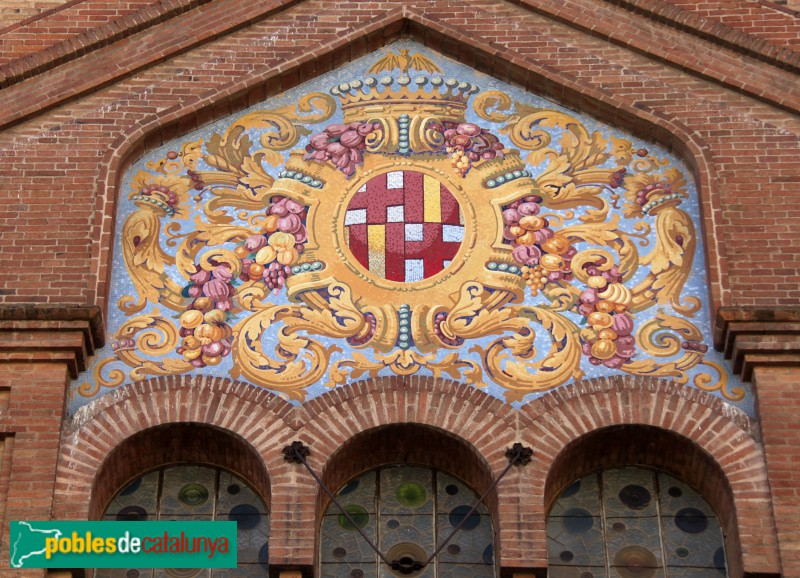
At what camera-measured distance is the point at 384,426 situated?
1805 cm

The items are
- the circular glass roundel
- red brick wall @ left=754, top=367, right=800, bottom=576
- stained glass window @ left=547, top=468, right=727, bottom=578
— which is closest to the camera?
red brick wall @ left=754, top=367, right=800, bottom=576

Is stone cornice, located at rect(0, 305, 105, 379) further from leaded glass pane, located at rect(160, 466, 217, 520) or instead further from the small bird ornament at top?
the small bird ornament at top

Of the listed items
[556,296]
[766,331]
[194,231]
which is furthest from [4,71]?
[766,331]

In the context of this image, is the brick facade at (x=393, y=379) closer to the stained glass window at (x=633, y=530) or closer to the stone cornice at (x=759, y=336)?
the stone cornice at (x=759, y=336)

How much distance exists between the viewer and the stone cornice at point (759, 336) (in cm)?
1808

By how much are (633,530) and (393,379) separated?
7.84 ft

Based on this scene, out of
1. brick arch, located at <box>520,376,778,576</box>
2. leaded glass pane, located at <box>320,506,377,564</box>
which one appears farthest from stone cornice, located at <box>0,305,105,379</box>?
brick arch, located at <box>520,376,778,576</box>

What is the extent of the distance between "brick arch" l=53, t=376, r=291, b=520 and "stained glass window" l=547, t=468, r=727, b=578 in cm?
254

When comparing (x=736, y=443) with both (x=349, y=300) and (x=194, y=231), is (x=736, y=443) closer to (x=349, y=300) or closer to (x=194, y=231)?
(x=349, y=300)

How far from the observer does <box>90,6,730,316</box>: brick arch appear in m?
19.2

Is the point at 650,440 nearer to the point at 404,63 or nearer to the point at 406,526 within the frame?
the point at 406,526

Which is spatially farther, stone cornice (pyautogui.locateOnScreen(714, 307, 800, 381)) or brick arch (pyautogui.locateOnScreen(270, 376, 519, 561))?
stone cornice (pyautogui.locateOnScreen(714, 307, 800, 381))

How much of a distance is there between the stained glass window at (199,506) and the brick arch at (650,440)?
2286mm

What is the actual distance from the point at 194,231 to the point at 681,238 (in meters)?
4.36
